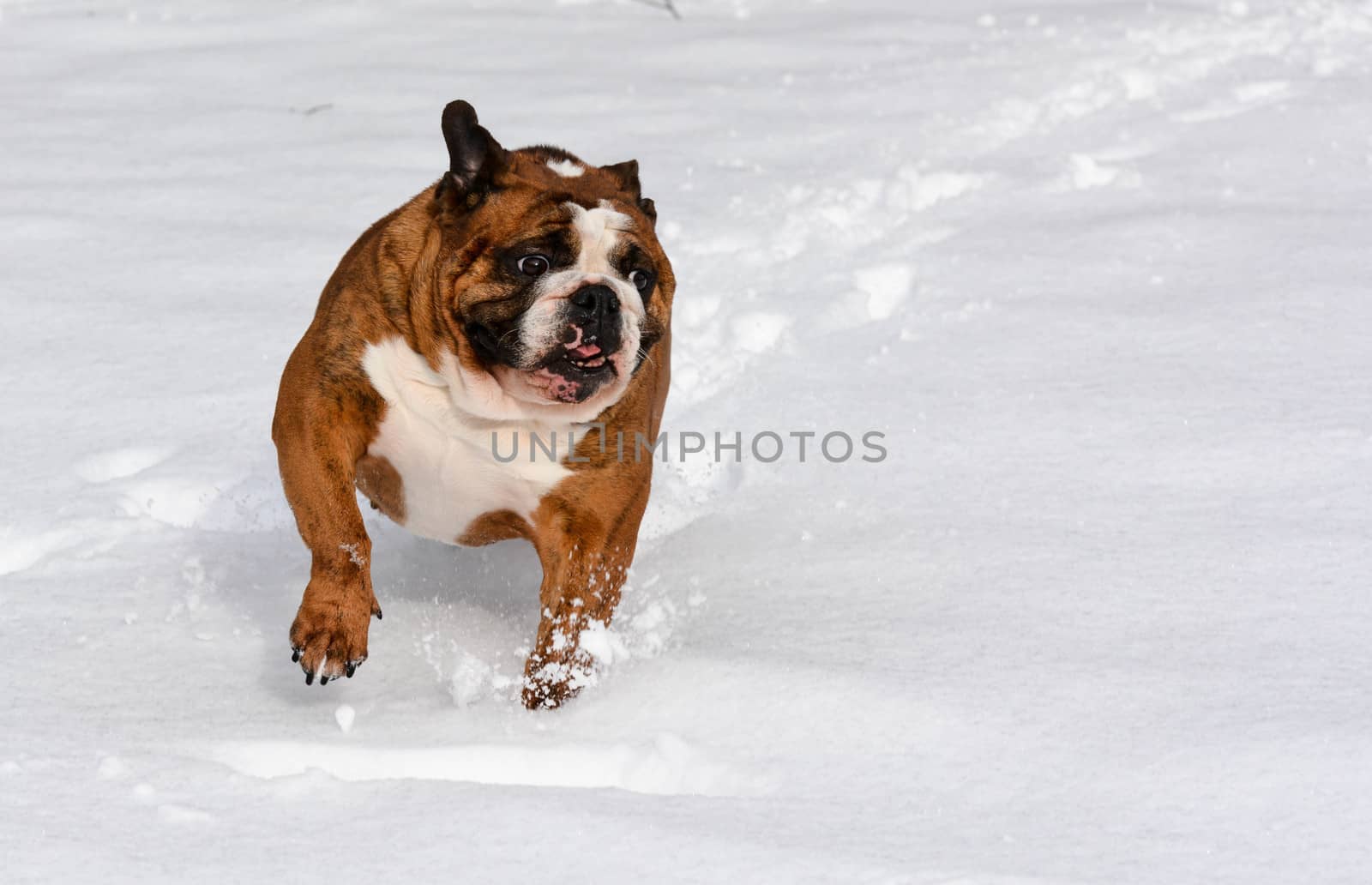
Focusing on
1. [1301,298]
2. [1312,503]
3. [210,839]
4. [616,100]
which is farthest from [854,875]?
[616,100]

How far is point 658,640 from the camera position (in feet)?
11.6

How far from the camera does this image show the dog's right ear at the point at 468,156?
338 centimetres

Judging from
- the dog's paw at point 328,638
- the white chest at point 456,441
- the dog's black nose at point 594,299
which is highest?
the dog's black nose at point 594,299

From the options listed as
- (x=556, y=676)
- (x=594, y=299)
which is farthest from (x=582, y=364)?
(x=556, y=676)

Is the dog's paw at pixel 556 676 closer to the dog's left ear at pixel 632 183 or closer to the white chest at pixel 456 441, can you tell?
the white chest at pixel 456 441

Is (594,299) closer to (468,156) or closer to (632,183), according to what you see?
(468,156)

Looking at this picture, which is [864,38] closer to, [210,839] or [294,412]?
[294,412]

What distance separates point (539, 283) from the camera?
325cm

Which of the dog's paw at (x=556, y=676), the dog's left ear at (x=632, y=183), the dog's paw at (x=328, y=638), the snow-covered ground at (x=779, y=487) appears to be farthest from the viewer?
the dog's left ear at (x=632, y=183)

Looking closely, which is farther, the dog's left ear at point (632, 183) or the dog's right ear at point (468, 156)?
the dog's left ear at point (632, 183)

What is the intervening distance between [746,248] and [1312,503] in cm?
246

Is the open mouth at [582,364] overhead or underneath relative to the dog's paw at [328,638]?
overhead

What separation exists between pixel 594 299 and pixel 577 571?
0.62m

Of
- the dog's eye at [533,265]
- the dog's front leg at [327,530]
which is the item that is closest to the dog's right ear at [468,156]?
the dog's eye at [533,265]
